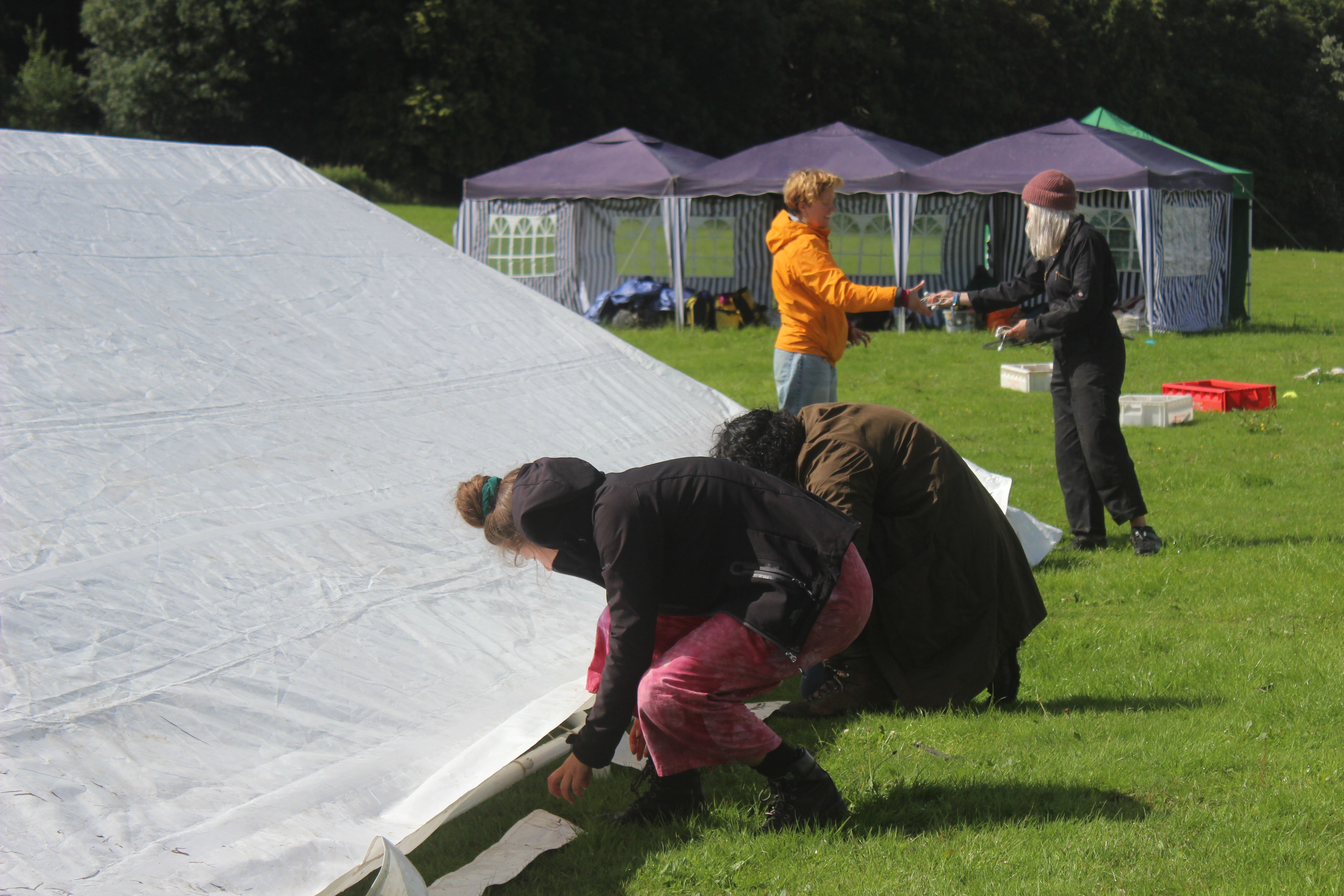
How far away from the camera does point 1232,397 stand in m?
9.91

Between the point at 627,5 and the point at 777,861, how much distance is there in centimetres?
3783

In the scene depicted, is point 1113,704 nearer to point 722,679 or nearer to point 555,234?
point 722,679

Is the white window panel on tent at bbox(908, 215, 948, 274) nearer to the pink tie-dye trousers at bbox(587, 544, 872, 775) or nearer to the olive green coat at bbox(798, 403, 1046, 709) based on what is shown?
the olive green coat at bbox(798, 403, 1046, 709)

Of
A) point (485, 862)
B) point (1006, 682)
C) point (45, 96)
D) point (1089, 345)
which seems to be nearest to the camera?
point (485, 862)

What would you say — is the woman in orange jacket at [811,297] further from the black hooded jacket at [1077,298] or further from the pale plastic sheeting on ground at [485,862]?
the pale plastic sheeting on ground at [485,862]

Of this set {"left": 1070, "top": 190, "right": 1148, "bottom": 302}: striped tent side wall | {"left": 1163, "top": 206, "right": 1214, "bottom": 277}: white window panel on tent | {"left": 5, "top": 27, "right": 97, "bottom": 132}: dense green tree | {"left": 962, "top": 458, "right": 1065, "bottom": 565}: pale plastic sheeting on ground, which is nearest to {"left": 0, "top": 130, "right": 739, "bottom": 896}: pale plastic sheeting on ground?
{"left": 962, "top": 458, "right": 1065, "bottom": 565}: pale plastic sheeting on ground

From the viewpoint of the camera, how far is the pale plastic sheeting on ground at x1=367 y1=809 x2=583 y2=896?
257cm

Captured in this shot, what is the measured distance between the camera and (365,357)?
4.97 metres

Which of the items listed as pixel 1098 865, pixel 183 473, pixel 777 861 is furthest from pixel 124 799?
pixel 1098 865

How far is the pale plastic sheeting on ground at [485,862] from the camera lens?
257 centimetres

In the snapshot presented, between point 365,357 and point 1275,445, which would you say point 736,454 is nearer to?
point 365,357

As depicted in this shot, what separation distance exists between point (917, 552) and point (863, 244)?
1558cm

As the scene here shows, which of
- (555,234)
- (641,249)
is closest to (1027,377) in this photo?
(555,234)

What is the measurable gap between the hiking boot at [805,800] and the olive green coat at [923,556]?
695 mm
